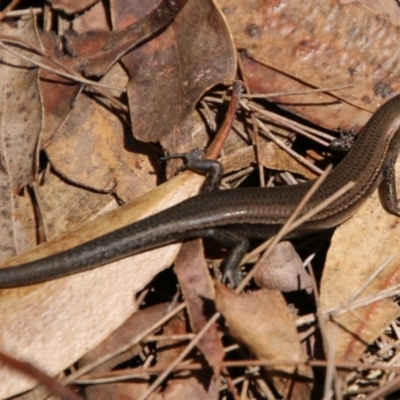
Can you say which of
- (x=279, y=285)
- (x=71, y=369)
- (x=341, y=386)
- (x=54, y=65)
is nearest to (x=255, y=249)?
(x=279, y=285)

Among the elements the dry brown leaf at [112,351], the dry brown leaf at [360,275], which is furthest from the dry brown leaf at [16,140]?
the dry brown leaf at [360,275]

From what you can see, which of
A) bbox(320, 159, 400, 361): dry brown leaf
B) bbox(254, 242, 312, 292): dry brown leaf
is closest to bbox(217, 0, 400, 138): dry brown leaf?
bbox(320, 159, 400, 361): dry brown leaf

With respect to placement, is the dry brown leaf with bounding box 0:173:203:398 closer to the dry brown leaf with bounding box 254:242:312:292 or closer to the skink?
the skink

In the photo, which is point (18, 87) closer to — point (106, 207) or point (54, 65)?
point (54, 65)

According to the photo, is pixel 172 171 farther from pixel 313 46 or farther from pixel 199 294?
pixel 313 46

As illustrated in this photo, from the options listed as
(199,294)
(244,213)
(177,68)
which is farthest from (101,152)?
(199,294)

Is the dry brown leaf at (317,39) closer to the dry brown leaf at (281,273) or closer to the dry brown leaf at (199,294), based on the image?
the dry brown leaf at (281,273)
